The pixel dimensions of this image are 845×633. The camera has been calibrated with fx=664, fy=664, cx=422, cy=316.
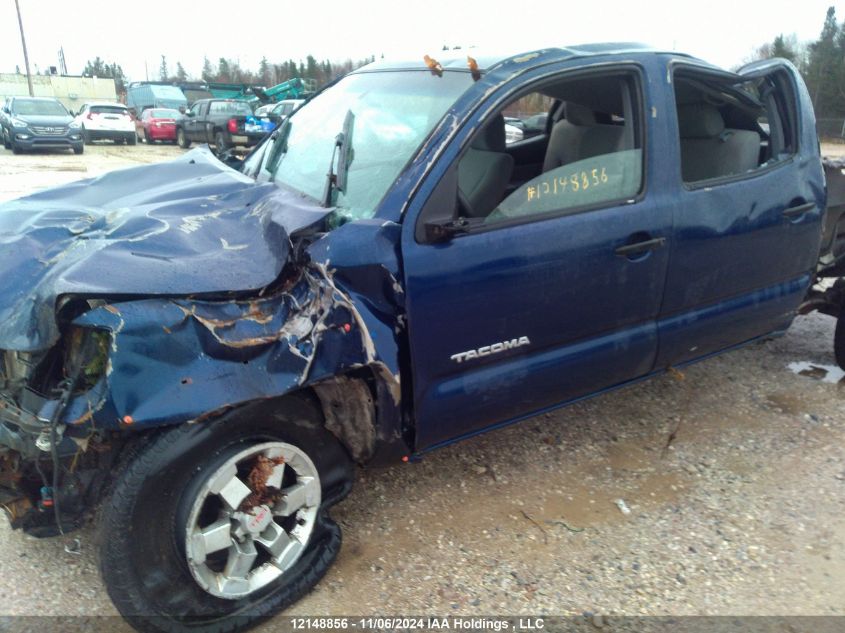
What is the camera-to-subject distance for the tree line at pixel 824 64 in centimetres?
3728

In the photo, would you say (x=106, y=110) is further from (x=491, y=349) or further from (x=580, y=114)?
(x=491, y=349)

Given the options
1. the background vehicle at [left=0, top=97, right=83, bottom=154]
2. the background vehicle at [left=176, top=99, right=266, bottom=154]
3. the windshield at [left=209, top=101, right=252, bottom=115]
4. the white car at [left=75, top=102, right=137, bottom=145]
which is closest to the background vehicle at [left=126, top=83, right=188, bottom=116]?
the white car at [left=75, top=102, right=137, bottom=145]

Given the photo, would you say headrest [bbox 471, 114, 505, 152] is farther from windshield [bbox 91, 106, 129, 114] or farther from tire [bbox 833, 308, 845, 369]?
windshield [bbox 91, 106, 129, 114]

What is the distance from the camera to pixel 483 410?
8.69 feet

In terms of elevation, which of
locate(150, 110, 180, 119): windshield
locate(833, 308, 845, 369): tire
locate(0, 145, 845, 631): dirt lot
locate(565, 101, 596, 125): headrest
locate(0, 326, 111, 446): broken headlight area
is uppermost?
locate(565, 101, 596, 125): headrest

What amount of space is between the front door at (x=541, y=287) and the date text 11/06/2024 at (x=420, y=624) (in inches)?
24.9

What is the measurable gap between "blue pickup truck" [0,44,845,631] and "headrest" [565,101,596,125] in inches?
0.5

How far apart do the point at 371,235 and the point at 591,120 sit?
1.73 m

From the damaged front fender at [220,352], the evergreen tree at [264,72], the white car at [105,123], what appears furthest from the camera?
the evergreen tree at [264,72]

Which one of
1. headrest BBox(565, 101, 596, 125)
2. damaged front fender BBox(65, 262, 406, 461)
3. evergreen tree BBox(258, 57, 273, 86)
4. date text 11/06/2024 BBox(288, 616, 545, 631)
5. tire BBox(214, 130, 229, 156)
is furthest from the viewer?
evergreen tree BBox(258, 57, 273, 86)

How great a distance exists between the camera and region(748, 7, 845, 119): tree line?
37.3m

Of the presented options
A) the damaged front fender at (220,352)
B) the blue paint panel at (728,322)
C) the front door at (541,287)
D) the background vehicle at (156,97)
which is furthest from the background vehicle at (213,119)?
the damaged front fender at (220,352)

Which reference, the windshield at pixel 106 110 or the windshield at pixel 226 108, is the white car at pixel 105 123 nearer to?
the windshield at pixel 106 110

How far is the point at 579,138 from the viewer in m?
3.34
